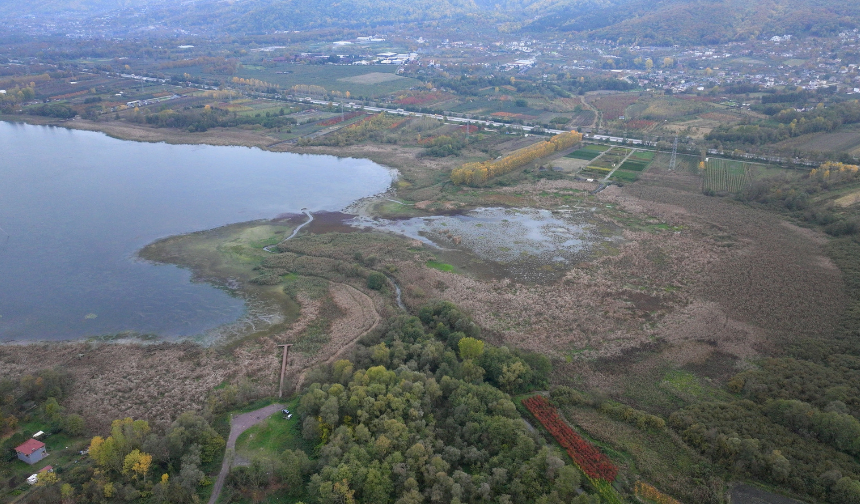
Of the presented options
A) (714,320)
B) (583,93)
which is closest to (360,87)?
(583,93)

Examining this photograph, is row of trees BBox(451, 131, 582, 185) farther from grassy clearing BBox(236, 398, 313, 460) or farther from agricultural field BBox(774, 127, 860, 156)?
grassy clearing BBox(236, 398, 313, 460)

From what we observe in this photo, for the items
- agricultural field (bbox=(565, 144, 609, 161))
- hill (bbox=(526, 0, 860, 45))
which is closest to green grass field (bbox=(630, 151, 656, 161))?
agricultural field (bbox=(565, 144, 609, 161))

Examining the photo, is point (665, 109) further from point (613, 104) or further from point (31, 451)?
point (31, 451)

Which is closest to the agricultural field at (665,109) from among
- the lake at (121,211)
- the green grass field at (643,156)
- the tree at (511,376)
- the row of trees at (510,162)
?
the green grass field at (643,156)

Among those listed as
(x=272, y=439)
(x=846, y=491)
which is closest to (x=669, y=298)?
(x=846, y=491)

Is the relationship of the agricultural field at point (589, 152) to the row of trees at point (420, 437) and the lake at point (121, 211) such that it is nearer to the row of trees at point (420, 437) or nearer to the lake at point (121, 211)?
the lake at point (121, 211)

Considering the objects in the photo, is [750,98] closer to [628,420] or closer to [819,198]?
[819,198]
